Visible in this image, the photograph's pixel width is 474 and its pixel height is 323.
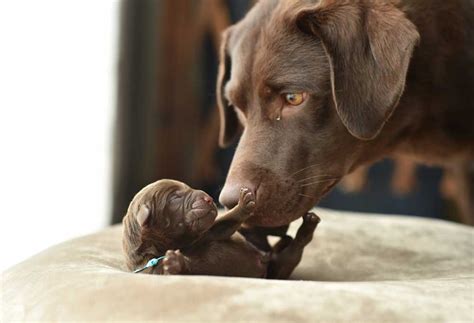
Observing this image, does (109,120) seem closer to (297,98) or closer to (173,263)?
(297,98)

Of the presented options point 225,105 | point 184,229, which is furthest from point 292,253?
point 225,105

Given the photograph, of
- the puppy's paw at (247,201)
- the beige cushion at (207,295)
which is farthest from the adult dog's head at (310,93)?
the beige cushion at (207,295)

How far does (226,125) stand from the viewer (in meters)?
2.77

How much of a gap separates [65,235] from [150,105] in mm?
1507

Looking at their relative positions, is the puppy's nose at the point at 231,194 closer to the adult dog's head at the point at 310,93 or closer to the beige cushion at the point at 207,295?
the adult dog's head at the point at 310,93

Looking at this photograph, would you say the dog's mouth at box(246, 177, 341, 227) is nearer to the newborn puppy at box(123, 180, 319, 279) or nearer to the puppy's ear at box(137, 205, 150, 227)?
the newborn puppy at box(123, 180, 319, 279)

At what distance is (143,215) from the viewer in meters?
1.73

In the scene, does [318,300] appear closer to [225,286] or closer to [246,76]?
[225,286]

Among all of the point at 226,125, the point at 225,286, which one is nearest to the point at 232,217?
the point at 225,286

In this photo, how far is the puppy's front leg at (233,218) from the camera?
6.00 feet

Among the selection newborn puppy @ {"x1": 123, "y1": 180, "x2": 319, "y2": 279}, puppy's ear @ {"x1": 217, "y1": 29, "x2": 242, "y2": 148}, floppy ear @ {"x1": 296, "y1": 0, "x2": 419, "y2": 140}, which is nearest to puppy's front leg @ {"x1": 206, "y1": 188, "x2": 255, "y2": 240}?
newborn puppy @ {"x1": 123, "y1": 180, "x2": 319, "y2": 279}

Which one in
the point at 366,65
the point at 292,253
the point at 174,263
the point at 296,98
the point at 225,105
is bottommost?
the point at 292,253

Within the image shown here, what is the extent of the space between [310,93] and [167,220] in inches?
24.5

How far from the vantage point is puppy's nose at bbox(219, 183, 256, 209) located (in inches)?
77.5
